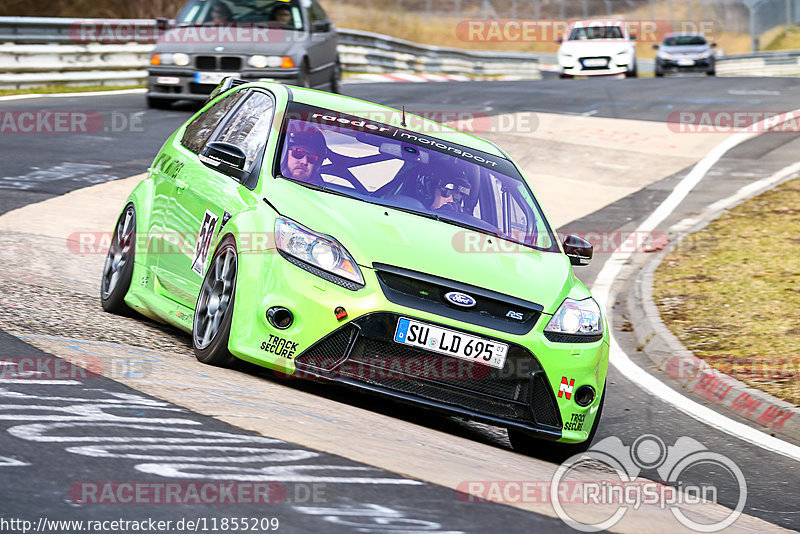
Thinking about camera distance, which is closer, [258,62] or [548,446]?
[548,446]

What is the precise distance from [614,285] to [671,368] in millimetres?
2774

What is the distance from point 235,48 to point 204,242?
11.4 metres

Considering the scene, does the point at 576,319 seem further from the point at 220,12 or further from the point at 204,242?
the point at 220,12

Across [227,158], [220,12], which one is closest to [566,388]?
[227,158]

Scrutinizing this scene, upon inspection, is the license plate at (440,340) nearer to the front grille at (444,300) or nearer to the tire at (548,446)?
the front grille at (444,300)

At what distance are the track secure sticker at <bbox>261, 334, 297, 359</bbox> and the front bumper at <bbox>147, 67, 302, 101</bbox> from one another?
11.9 metres

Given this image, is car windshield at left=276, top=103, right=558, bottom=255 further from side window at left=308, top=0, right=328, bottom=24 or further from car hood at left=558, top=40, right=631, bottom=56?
car hood at left=558, top=40, right=631, bottom=56

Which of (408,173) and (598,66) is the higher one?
(408,173)

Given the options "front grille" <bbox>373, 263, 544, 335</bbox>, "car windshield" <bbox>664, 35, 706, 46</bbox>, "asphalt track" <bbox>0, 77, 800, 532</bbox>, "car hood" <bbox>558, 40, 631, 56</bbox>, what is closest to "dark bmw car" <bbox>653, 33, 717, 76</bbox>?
"car windshield" <bbox>664, 35, 706, 46</bbox>

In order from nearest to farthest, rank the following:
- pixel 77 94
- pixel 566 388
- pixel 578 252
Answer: pixel 566 388 → pixel 578 252 → pixel 77 94

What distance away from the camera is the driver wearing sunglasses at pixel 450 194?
6.75 m

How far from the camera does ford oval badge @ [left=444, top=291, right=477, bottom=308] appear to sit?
225 inches

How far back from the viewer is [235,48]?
690 inches

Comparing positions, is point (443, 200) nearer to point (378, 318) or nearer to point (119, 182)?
point (378, 318)
